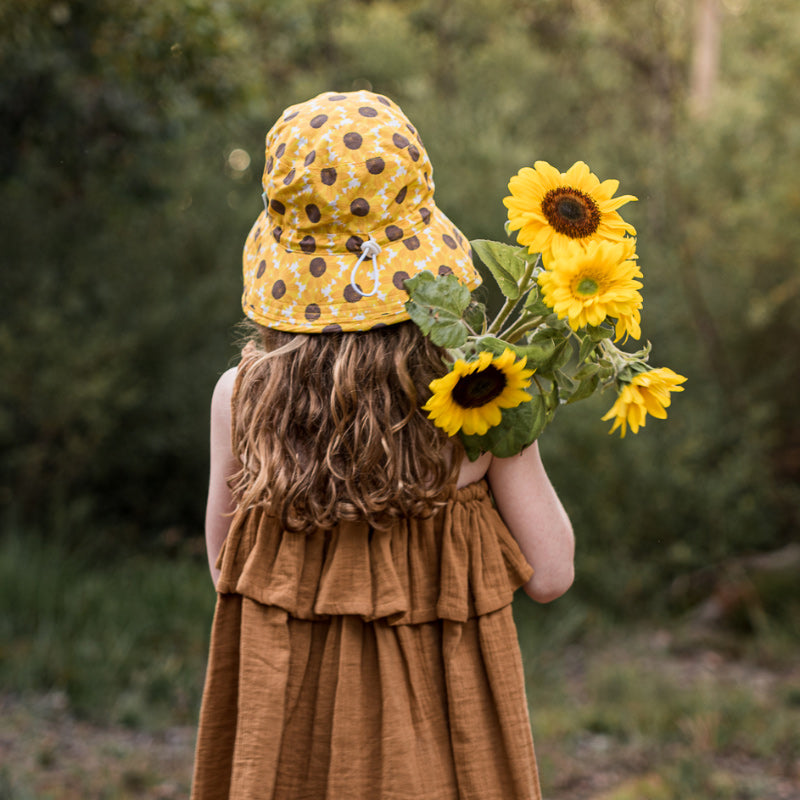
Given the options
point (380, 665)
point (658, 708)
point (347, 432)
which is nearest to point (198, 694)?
point (658, 708)

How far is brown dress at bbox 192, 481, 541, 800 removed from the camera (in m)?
1.43

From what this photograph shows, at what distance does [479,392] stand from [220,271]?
5.42m

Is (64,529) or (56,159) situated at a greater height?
(56,159)

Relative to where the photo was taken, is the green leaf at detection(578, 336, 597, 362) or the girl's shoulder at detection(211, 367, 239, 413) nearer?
the green leaf at detection(578, 336, 597, 362)

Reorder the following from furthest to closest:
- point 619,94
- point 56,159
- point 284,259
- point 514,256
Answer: point 619,94 → point 56,159 → point 284,259 → point 514,256

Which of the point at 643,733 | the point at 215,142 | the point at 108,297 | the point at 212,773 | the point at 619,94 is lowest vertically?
the point at 643,733

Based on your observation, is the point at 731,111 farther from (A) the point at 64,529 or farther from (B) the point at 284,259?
(B) the point at 284,259

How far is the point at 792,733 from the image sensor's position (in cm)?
368

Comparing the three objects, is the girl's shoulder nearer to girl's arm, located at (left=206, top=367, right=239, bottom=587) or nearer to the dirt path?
girl's arm, located at (left=206, top=367, right=239, bottom=587)

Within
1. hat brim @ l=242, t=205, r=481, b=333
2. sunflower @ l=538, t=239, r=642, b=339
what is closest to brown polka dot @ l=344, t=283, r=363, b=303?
hat brim @ l=242, t=205, r=481, b=333

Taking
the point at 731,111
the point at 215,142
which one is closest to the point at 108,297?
the point at 215,142

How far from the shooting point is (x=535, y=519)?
1561 mm

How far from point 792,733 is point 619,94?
10.7 metres

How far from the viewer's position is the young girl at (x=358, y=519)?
141 cm
